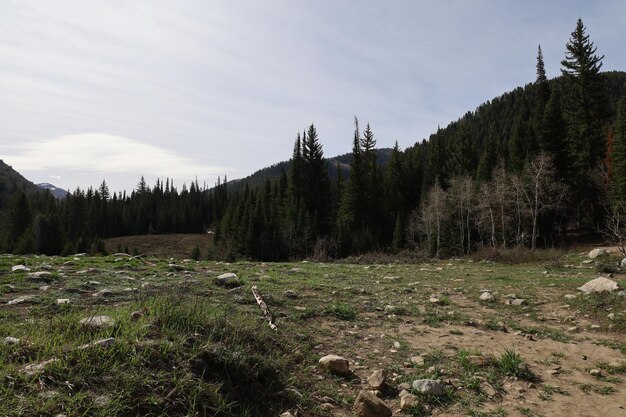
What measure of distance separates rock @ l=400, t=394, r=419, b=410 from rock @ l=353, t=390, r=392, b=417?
283 millimetres

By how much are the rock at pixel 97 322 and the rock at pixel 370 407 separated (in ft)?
10.6

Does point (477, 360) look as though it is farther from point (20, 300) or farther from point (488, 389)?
point (20, 300)

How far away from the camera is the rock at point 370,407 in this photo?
4.27 m

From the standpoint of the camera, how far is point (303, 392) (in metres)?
4.69

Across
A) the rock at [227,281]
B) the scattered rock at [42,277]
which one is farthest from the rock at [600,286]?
the scattered rock at [42,277]

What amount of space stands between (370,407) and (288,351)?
69.3 inches

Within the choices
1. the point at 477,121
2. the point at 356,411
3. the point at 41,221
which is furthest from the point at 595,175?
the point at 477,121

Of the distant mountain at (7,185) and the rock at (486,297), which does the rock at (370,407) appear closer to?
the rock at (486,297)

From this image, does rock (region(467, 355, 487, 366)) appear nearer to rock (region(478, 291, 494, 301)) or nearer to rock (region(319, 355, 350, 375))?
rock (region(319, 355, 350, 375))

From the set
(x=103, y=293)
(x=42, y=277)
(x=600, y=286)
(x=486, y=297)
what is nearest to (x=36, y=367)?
(x=103, y=293)

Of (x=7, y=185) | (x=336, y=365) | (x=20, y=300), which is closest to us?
(x=336, y=365)

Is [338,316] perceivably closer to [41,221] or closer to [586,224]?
[586,224]

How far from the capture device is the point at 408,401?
4.55 meters

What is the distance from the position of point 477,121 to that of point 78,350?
17183cm
